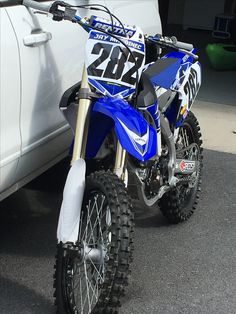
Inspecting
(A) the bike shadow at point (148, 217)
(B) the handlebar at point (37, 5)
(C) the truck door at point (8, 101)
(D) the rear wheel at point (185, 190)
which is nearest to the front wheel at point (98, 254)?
(C) the truck door at point (8, 101)

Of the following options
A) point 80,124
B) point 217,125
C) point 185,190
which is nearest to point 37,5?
point 80,124

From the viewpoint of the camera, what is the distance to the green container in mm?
8422

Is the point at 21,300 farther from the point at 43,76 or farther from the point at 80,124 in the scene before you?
the point at 43,76

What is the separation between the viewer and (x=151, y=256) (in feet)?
10.8

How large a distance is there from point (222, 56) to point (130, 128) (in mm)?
6276

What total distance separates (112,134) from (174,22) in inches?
424

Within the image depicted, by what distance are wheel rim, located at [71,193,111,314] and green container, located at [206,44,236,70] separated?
6.24 meters

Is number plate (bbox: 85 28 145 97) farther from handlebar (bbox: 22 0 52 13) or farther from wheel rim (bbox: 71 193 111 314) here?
wheel rim (bbox: 71 193 111 314)

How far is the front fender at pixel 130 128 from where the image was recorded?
256 centimetres

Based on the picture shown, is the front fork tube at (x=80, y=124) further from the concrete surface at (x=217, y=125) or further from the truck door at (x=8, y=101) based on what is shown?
the concrete surface at (x=217, y=125)

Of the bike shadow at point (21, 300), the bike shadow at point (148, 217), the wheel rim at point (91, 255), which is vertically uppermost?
the wheel rim at point (91, 255)

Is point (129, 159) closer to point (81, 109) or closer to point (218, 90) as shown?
point (81, 109)

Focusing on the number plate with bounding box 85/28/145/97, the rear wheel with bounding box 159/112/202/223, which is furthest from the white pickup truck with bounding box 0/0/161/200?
the rear wheel with bounding box 159/112/202/223

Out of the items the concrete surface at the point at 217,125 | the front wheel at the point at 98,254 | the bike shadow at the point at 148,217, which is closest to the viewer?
the front wheel at the point at 98,254
